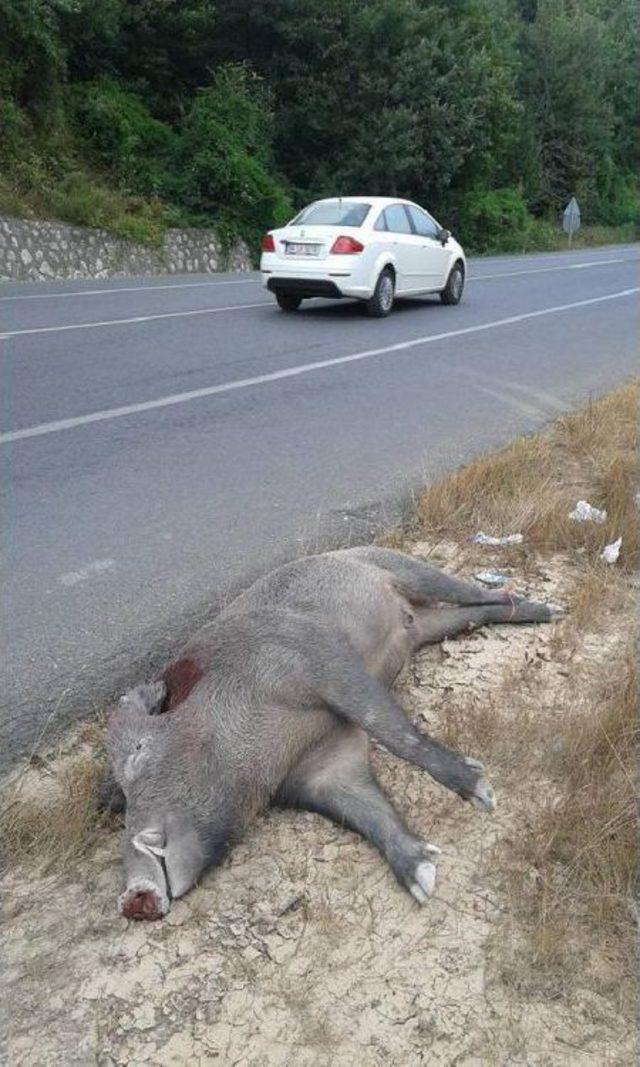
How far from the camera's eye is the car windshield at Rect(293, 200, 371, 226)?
14125mm

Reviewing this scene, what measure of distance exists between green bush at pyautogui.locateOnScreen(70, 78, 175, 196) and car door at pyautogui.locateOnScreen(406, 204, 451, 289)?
10.8m

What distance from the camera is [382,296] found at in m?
14.3

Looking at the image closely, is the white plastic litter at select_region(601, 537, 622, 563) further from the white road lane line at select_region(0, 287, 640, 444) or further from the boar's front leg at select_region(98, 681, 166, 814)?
the white road lane line at select_region(0, 287, 640, 444)

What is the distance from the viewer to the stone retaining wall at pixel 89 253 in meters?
19.2

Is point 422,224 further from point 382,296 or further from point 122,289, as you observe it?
point 122,289

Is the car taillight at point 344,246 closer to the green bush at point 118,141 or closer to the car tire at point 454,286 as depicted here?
the car tire at point 454,286

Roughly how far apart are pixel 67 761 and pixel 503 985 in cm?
169

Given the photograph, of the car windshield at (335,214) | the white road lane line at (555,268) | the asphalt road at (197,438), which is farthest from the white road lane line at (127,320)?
the white road lane line at (555,268)

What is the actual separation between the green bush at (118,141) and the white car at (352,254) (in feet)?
36.6

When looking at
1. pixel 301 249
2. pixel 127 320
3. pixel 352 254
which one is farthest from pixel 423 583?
pixel 301 249

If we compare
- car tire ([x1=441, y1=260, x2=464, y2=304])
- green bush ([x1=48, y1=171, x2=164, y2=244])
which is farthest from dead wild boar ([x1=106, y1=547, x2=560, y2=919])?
green bush ([x1=48, y1=171, x2=164, y2=244])

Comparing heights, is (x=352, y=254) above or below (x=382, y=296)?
above

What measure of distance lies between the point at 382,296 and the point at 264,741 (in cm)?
1173

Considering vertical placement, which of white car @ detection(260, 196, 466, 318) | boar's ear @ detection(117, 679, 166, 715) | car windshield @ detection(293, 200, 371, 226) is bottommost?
boar's ear @ detection(117, 679, 166, 715)
